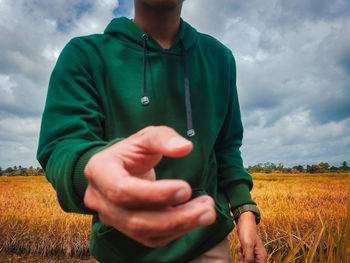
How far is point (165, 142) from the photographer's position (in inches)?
14.0

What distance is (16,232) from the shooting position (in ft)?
16.1

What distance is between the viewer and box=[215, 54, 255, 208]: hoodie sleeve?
1.17 metres

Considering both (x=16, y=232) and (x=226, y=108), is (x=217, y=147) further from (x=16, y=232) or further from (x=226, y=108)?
(x=16, y=232)

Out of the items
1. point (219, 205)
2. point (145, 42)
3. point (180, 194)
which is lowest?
point (219, 205)

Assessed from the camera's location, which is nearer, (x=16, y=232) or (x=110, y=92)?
(x=110, y=92)

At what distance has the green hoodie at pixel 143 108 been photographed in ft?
2.52

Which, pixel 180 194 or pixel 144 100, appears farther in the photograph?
pixel 144 100

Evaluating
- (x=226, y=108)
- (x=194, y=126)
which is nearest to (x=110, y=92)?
(x=194, y=126)

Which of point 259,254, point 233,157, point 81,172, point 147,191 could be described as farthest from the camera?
point 233,157

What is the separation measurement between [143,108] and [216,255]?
25.5 inches

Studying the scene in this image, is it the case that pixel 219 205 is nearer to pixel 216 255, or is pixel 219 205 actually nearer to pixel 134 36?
pixel 216 255

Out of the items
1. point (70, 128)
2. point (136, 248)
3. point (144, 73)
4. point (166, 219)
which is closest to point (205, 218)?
point (166, 219)

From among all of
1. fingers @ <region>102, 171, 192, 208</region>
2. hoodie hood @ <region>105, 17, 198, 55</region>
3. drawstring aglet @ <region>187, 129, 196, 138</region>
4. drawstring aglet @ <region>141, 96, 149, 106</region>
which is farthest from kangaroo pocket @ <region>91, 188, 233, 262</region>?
hoodie hood @ <region>105, 17, 198, 55</region>

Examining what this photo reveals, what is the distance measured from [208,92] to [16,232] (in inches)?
217
